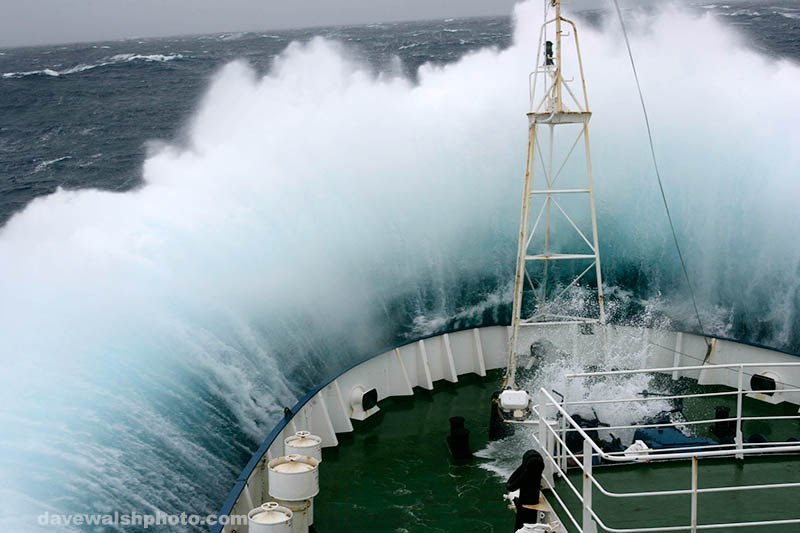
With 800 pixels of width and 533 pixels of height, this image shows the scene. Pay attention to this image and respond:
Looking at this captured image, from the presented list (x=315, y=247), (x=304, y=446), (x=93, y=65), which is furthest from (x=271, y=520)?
(x=93, y=65)

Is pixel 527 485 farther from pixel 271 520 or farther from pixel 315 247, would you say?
pixel 315 247

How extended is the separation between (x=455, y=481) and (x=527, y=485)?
310 centimetres

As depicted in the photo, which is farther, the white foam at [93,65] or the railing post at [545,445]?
the white foam at [93,65]

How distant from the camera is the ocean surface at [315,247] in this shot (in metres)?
11.4

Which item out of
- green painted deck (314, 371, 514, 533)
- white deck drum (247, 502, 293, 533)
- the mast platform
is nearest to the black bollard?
green painted deck (314, 371, 514, 533)

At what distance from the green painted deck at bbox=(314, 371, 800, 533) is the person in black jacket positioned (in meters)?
0.32

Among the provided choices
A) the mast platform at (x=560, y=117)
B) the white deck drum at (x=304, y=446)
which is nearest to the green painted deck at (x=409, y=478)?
the white deck drum at (x=304, y=446)

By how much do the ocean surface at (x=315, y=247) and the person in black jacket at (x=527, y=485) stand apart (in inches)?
223

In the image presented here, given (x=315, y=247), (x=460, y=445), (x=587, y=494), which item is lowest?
(x=460, y=445)

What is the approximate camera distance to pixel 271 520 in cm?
696

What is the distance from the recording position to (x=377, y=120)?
79.7ft

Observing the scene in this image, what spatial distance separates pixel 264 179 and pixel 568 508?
52.4 ft

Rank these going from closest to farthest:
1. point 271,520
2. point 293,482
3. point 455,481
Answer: point 271,520 → point 293,482 → point 455,481

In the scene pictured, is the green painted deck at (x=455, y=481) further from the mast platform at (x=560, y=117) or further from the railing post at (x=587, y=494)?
the mast platform at (x=560, y=117)
